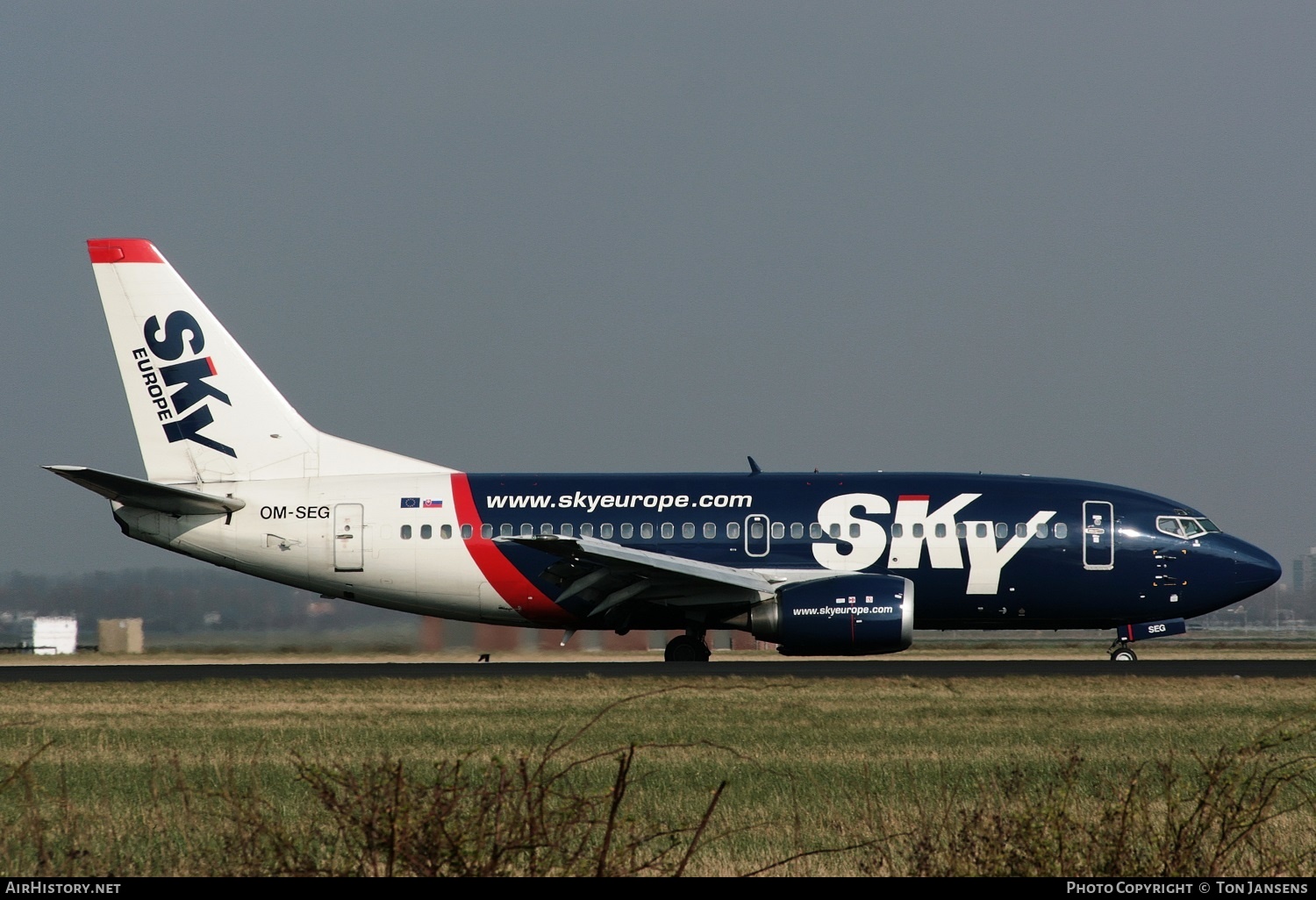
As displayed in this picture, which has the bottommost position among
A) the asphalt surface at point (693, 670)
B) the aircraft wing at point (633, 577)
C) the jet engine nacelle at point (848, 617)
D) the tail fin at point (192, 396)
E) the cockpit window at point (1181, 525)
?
the asphalt surface at point (693, 670)

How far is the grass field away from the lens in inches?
313

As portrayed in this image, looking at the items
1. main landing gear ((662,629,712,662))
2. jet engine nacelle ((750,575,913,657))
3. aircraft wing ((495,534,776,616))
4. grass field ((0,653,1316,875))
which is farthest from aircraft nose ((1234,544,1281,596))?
main landing gear ((662,629,712,662))

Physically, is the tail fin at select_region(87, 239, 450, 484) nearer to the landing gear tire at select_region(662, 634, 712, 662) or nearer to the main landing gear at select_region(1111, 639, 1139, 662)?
the landing gear tire at select_region(662, 634, 712, 662)

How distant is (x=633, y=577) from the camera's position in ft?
91.9

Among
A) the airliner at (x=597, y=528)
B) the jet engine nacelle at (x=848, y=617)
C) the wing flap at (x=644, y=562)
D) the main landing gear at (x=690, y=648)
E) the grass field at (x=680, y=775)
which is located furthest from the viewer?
the main landing gear at (x=690, y=648)

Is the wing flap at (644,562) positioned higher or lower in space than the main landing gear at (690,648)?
higher

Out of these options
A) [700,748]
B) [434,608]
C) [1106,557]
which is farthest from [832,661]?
[700,748]

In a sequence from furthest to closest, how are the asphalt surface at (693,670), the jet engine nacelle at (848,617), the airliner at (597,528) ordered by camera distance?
1. the airliner at (597,528)
2. the jet engine nacelle at (848,617)
3. the asphalt surface at (693,670)

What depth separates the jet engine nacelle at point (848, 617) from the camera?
26.1 metres

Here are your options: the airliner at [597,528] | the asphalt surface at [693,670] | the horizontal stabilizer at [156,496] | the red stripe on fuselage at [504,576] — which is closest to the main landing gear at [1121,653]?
the airliner at [597,528]

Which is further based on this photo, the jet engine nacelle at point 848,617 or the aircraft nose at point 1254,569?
the aircraft nose at point 1254,569

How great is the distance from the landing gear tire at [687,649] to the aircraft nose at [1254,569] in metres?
10.5

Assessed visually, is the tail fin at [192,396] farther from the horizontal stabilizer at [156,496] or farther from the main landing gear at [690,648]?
the main landing gear at [690,648]

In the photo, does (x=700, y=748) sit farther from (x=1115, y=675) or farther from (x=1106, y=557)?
(x=1106, y=557)
